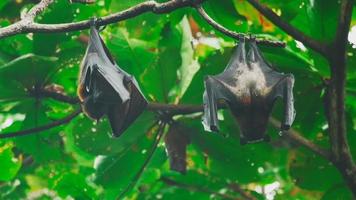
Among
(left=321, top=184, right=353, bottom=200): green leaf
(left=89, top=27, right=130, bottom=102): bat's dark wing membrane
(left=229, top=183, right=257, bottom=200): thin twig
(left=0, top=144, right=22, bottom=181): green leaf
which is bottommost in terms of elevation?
(left=229, top=183, right=257, bottom=200): thin twig

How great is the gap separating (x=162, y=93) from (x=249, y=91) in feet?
2.72

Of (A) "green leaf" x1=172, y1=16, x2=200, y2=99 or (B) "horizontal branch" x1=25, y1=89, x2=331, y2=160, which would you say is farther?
(A) "green leaf" x1=172, y1=16, x2=200, y2=99

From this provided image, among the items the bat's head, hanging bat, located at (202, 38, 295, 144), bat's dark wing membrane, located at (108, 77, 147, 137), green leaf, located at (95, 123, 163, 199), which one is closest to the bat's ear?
hanging bat, located at (202, 38, 295, 144)

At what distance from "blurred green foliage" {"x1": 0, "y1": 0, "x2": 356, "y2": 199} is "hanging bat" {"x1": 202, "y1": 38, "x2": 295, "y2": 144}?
35 centimetres

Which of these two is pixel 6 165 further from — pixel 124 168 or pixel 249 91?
pixel 249 91

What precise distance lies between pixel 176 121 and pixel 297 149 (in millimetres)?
774

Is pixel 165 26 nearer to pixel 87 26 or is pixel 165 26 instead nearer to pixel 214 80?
pixel 214 80

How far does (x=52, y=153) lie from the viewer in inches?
156

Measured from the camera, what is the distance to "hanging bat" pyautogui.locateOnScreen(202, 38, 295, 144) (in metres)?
2.84

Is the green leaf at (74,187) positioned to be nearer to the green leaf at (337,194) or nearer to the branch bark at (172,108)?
the branch bark at (172,108)

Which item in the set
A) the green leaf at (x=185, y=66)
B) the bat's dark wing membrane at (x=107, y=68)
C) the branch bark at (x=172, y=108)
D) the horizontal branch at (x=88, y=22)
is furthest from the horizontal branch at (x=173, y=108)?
the horizontal branch at (x=88, y=22)

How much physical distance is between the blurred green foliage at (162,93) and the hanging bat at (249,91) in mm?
351

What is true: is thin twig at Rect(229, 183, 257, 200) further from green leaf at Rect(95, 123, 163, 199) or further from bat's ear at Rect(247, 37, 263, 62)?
bat's ear at Rect(247, 37, 263, 62)

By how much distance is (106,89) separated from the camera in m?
2.71
